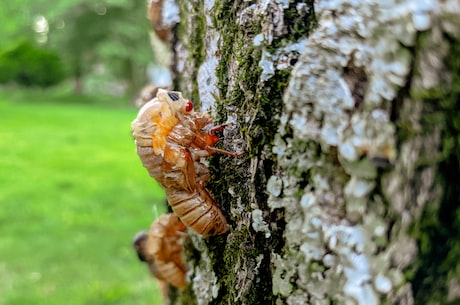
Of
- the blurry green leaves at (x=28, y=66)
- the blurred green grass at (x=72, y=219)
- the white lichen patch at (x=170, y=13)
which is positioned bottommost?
the blurry green leaves at (x=28, y=66)

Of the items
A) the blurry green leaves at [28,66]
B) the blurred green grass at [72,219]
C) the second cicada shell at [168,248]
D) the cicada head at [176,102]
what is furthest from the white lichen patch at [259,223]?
the blurry green leaves at [28,66]

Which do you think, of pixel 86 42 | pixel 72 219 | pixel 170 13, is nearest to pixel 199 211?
pixel 170 13

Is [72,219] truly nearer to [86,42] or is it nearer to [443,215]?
[443,215]

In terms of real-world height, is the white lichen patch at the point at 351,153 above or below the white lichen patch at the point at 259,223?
above

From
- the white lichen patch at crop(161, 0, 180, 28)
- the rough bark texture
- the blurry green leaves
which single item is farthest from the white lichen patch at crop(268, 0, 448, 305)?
the blurry green leaves

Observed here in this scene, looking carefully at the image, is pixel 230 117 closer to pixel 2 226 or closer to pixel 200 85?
pixel 200 85

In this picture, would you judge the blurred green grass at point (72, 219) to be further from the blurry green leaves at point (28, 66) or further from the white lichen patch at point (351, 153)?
the blurry green leaves at point (28, 66)
